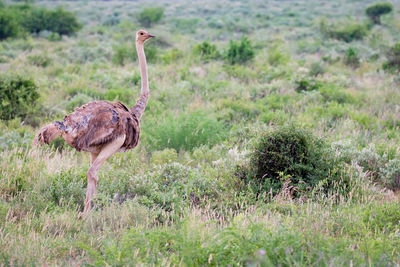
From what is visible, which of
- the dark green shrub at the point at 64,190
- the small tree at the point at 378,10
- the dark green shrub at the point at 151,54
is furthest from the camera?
the small tree at the point at 378,10

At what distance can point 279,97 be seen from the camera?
9344 mm

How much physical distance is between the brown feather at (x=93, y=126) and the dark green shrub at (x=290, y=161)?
1.68m

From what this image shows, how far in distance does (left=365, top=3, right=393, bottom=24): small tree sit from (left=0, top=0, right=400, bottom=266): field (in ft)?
49.9

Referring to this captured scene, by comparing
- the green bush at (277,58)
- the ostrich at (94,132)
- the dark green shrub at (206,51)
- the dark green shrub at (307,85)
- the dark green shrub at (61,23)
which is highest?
the dark green shrub at (61,23)

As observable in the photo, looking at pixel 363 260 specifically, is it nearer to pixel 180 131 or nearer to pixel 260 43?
pixel 180 131

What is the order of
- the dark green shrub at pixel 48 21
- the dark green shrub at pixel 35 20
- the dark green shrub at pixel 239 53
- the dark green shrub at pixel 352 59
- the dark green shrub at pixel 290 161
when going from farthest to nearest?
the dark green shrub at pixel 48 21, the dark green shrub at pixel 35 20, the dark green shrub at pixel 352 59, the dark green shrub at pixel 239 53, the dark green shrub at pixel 290 161

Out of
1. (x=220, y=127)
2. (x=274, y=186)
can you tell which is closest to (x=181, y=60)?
(x=220, y=127)

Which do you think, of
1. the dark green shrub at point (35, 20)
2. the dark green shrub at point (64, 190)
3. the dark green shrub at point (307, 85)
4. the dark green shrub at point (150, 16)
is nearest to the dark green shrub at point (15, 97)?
the dark green shrub at point (64, 190)

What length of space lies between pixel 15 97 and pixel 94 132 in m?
4.50

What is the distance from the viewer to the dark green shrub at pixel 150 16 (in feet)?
92.5

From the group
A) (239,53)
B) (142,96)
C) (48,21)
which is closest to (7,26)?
(48,21)

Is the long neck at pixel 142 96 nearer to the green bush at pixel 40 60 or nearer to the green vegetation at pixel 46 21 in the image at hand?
the green bush at pixel 40 60

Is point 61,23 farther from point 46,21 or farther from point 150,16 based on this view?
point 150,16

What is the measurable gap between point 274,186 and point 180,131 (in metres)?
2.32
